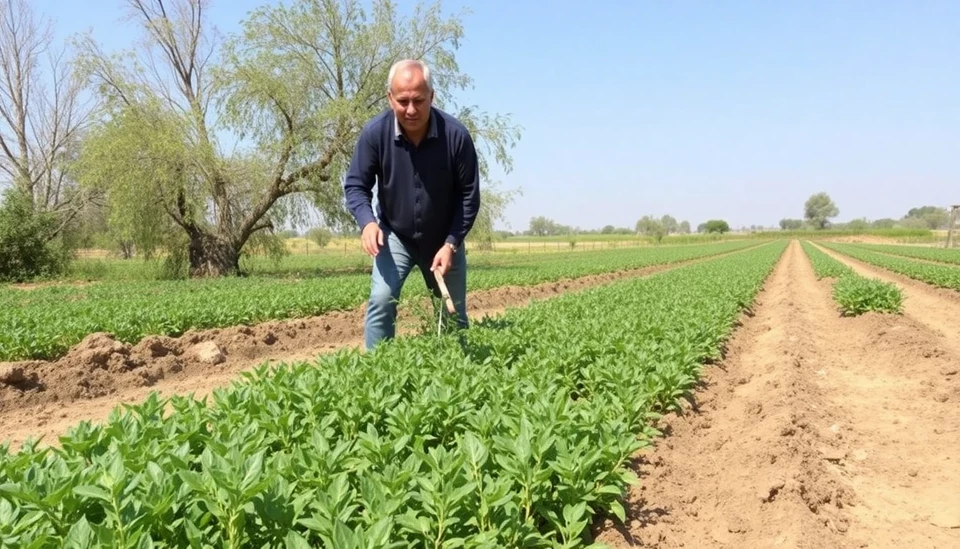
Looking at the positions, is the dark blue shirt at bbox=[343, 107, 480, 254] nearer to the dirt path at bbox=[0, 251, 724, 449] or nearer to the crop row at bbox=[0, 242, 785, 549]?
the dirt path at bbox=[0, 251, 724, 449]

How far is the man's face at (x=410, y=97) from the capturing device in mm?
4156

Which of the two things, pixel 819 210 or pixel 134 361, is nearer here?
pixel 134 361

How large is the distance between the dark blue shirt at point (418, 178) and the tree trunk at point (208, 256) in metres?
21.5

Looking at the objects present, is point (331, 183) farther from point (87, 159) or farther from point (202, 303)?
point (202, 303)

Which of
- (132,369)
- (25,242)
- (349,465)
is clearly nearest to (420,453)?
(349,465)

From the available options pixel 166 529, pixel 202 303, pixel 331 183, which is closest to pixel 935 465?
pixel 166 529

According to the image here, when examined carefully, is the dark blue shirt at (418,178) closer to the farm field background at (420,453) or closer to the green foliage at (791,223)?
the farm field background at (420,453)

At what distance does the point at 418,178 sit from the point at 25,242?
2760cm

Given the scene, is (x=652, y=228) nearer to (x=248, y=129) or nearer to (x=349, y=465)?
(x=248, y=129)

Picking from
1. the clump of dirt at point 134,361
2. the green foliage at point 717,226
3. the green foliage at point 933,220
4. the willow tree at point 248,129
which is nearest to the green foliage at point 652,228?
the green foliage at point 717,226

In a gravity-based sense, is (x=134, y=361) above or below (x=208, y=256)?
below

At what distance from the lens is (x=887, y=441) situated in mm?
4621

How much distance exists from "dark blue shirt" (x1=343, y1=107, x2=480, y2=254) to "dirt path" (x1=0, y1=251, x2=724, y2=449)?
0.80m

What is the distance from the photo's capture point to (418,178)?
4727mm
